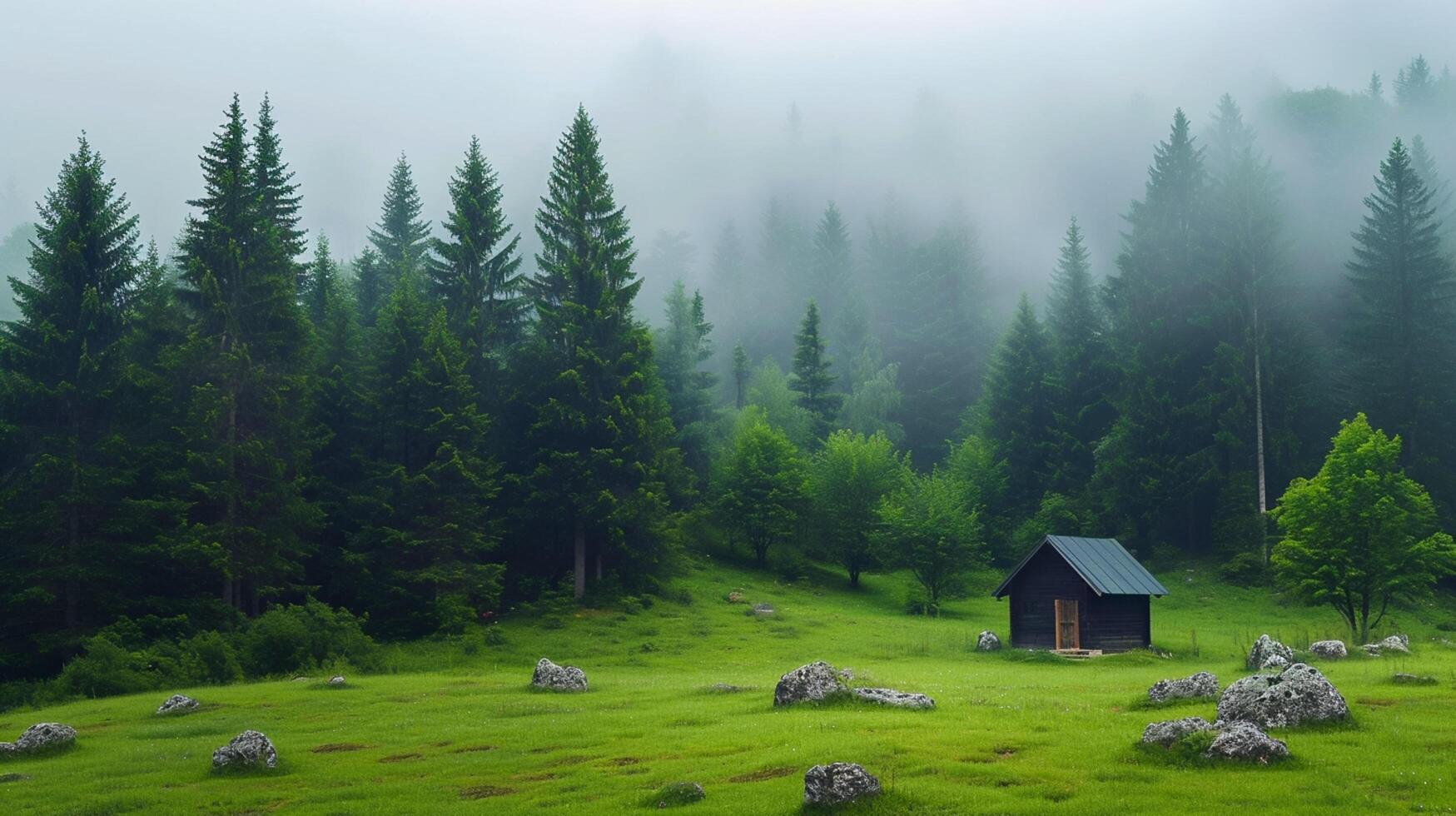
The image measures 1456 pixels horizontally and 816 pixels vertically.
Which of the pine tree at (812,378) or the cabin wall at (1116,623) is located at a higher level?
the pine tree at (812,378)

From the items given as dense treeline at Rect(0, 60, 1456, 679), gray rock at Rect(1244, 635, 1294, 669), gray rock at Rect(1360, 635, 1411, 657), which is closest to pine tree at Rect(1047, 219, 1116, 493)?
dense treeline at Rect(0, 60, 1456, 679)

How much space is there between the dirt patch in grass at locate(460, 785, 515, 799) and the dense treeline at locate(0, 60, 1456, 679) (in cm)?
2548

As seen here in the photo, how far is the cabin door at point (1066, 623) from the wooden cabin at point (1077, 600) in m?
0.04

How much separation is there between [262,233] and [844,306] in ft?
315

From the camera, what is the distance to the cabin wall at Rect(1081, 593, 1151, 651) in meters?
49.6

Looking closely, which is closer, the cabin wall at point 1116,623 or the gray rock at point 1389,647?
the gray rock at point 1389,647

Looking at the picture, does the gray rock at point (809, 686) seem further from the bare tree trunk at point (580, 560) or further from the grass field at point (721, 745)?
the bare tree trunk at point (580, 560)

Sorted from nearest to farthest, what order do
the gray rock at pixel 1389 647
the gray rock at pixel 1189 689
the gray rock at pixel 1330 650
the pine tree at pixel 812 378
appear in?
the gray rock at pixel 1189 689 < the gray rock at pixel 1330 650 < the gray rock at pixel 1389 647 < the pine tree at pixel 812 378

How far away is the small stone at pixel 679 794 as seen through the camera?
1719 cm

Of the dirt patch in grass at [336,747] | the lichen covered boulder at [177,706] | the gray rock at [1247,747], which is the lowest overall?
the lichen covered boulder at [177,706]

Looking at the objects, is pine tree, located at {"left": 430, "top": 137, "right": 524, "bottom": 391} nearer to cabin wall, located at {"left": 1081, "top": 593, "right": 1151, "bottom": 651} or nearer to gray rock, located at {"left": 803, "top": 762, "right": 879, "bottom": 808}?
cabin wall, located at {"left": 1081, "top": 593, "right": 1151, "bottom": 651}

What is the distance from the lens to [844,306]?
143500mm

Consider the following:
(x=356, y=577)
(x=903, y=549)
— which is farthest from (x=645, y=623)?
(x=903, y=549)

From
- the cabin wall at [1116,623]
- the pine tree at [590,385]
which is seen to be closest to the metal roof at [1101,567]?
the cabin wall at [1116,623]
